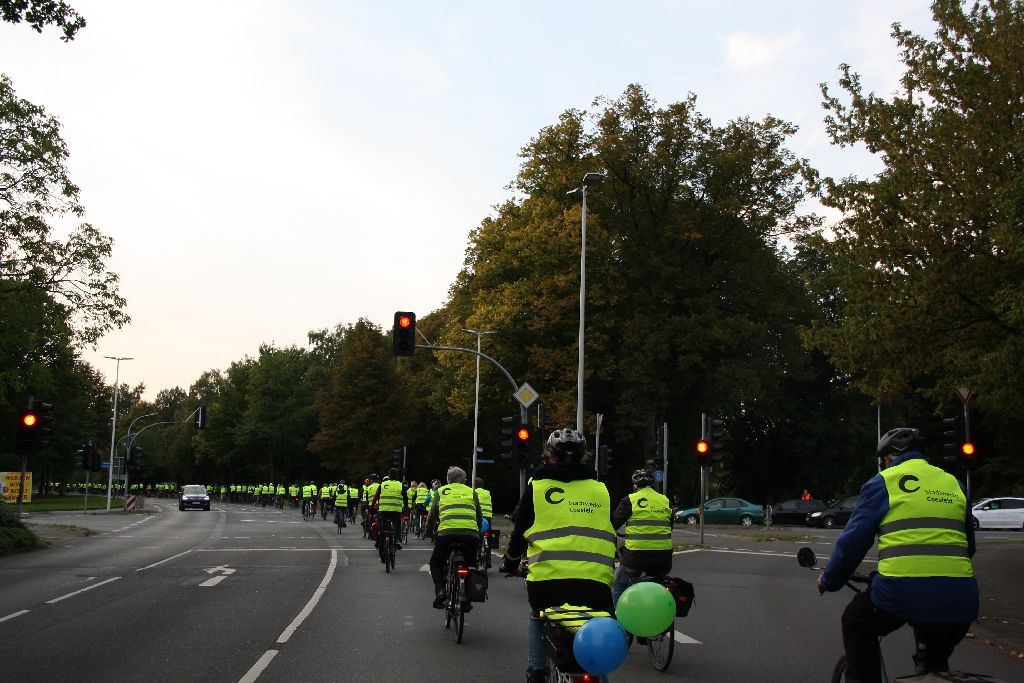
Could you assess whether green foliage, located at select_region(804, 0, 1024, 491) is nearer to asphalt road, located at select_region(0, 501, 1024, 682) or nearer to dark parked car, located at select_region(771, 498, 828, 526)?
asphalt road, located at select_region(0, 501, 1024, 682)

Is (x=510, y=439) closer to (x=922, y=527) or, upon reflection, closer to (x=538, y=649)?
(x=538, y=649)

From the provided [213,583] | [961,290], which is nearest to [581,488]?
[213,583]

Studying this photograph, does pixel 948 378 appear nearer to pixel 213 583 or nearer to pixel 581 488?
pixel 213 583

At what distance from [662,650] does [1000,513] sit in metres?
39.2

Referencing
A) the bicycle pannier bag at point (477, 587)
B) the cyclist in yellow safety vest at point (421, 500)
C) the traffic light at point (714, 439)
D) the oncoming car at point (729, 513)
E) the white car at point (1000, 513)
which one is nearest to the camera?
the bicycle pannier bag at point (477, 587)

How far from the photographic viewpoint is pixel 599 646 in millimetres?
4453

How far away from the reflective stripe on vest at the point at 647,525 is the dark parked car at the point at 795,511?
39529 millimetres

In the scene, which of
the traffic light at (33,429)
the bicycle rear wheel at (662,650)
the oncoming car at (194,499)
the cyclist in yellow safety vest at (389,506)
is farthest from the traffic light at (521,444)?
the oncoming car at (194,499)

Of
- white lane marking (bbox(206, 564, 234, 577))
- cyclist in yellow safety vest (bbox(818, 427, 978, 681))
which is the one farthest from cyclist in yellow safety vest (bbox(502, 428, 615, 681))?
white lane marking (bbox(206, 564, 234, 577))

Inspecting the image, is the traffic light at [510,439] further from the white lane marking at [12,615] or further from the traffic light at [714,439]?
the white lane marking at [12,615]

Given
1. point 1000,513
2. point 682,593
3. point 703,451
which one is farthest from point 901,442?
point 1000,513

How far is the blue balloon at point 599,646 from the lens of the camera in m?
4.45

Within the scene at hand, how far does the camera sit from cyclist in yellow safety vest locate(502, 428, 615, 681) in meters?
5.27

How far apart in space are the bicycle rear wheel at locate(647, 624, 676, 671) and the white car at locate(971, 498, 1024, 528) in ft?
125
